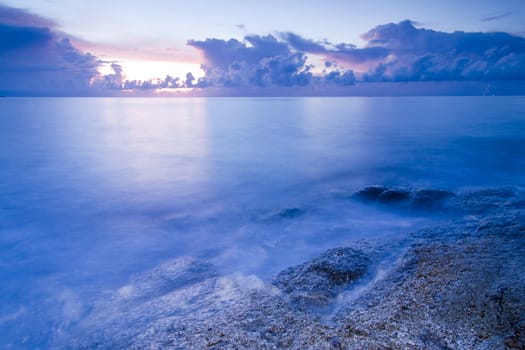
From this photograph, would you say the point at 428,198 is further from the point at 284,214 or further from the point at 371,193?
the point at 284,214

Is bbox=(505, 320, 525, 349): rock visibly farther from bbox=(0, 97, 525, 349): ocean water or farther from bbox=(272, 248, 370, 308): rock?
bbox=(0, 97, 525, 349): ocean water

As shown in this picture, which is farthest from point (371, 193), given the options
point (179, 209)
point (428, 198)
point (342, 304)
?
A: point (342, 304)

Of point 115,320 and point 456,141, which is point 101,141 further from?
point 456,141

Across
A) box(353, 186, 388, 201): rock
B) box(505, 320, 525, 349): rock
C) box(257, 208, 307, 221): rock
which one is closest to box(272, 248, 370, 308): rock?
box(505, 320, 525, 349): rock

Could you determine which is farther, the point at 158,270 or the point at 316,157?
the point at 316,157

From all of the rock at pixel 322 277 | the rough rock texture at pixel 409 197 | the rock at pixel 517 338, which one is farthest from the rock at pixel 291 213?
the rock at pixel 517 338

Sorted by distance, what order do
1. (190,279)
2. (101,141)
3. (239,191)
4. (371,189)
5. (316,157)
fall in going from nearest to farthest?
(190,279), (371,189), (239,191), (316,157), (101,141)

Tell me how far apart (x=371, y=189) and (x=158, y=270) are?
26.2 ft

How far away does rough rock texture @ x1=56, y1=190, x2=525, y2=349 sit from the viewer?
459 centimetres

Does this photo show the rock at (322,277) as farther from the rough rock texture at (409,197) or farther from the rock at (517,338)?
the rough rock texture at (409,197)

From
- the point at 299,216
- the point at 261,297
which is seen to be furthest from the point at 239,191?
the point at 261,297

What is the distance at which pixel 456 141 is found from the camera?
2706cm

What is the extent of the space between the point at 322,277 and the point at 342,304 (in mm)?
867

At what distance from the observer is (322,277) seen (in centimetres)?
631
